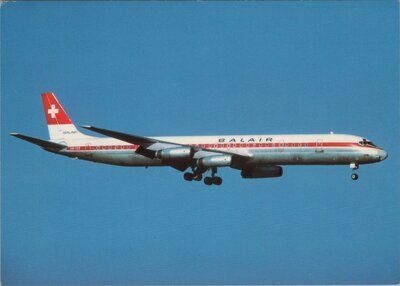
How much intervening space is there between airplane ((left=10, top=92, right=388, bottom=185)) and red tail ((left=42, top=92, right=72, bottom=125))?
2.96 meters

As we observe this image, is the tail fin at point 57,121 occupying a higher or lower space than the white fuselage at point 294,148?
higher

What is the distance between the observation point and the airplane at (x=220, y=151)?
5731cm

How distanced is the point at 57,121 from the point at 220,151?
62.7 feet

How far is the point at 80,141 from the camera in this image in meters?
66.4

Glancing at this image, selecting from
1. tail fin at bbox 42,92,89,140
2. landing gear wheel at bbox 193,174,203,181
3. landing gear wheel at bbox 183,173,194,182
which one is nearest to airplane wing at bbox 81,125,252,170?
landing gear wheel at bbox 183,173,194,182

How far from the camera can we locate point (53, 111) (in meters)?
69.5

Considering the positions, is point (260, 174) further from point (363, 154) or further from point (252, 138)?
point (363, 154)

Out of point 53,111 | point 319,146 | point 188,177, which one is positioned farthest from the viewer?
point 53,111

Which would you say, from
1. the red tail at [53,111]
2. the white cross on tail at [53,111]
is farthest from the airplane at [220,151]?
the white cross on tail at [53,111]

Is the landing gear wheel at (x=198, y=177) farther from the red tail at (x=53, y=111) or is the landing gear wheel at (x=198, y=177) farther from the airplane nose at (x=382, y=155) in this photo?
the airplane nose at (x=382, y=155)

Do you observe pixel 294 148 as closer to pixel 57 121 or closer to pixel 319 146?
pixel 319 146

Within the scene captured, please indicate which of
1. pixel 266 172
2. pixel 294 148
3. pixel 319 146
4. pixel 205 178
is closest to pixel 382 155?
pixel 319 146

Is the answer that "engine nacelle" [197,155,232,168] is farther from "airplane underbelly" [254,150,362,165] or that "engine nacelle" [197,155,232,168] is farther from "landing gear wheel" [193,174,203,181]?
"landing gear wheel" [193,174,203,181]

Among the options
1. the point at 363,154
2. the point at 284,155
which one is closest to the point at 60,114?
the point at 284,155
